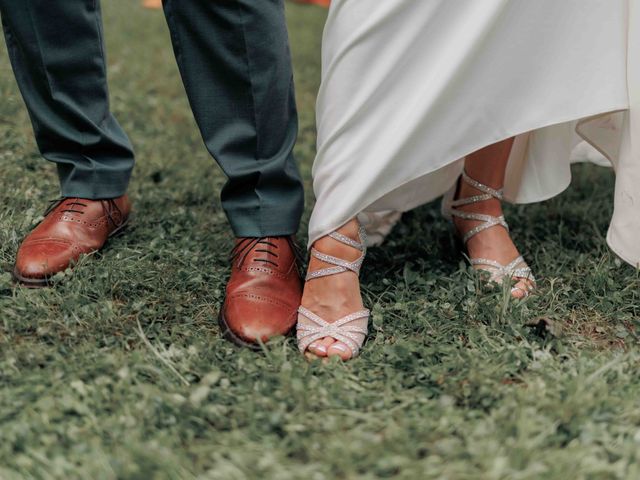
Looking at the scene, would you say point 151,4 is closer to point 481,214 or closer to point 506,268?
point 481,214

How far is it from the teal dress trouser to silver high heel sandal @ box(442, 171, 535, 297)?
439mm

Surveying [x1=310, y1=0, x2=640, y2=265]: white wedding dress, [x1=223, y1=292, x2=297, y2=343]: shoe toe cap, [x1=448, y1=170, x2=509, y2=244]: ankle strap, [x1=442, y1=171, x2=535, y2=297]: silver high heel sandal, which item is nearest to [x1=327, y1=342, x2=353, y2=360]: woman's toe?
[x1=223, y1=292, x2=297, y2=343]: shoe toe cap

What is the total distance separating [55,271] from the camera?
1783 millimetres

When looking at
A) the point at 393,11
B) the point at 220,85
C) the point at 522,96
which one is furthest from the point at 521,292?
the point at 220,85

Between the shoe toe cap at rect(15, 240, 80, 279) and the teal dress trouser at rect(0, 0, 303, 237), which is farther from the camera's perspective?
the shoe toe cap at rect(15, 240, 80, 279)

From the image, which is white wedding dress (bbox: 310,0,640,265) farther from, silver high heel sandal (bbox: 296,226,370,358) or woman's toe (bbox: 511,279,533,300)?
woman's toe (bbox: 511,279,533,300)

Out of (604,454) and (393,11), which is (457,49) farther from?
(604,454)

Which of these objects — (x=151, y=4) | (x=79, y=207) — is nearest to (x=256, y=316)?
(x=79, y=207)

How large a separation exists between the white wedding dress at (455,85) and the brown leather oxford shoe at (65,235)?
22.5 inches

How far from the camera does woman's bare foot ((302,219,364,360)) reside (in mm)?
1675

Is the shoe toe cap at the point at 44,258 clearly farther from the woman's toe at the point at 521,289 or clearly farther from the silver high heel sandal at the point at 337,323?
the woman's toe at the point at 521,289

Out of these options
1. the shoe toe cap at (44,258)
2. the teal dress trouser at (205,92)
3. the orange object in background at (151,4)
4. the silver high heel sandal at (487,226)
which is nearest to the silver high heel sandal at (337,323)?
the teal dress trouser at (205,92)

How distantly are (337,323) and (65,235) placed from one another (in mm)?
690

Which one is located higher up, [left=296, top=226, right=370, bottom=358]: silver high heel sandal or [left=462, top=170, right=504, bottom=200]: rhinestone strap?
[left=462, top=170, right=504, bottom=200]: rhinestone strap
